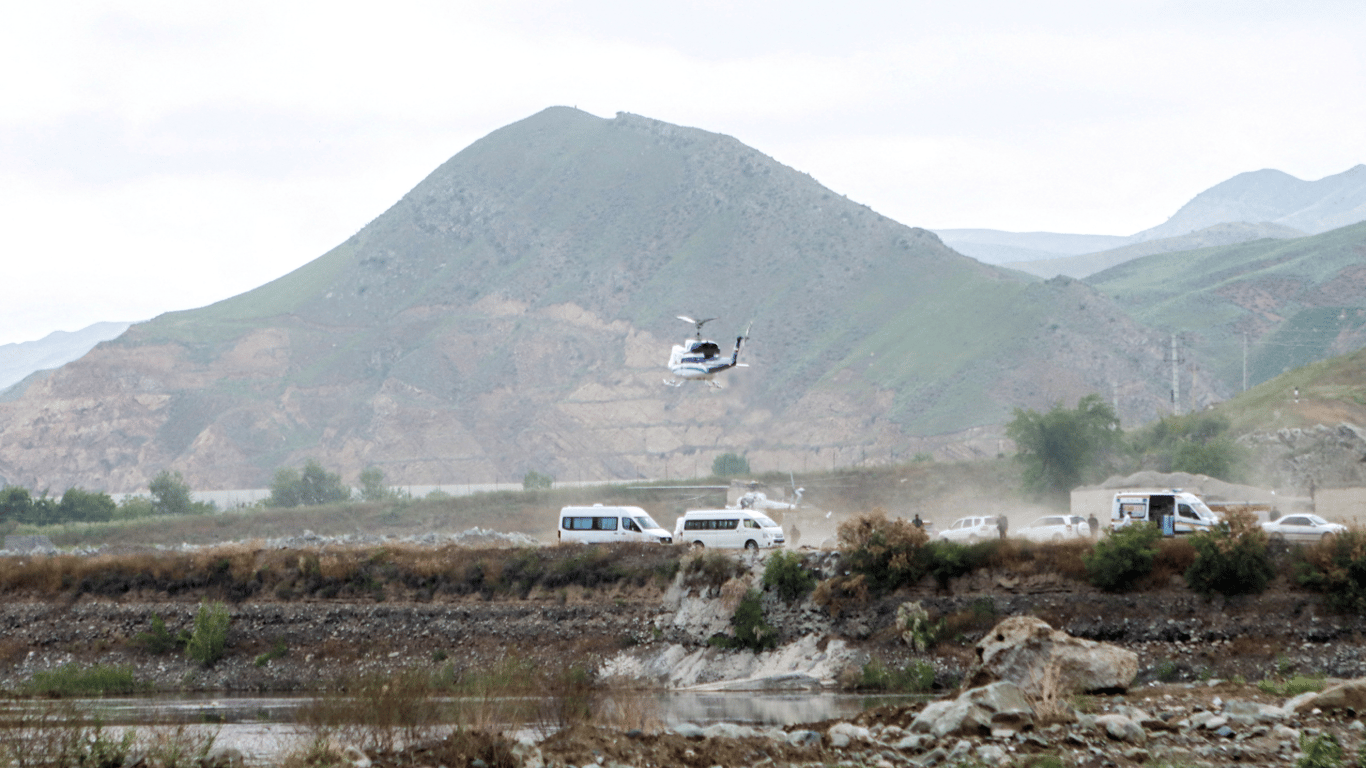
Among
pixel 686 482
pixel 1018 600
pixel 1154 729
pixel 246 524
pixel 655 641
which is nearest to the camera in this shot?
pixel 1154 729

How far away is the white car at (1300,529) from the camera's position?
41.8 metres

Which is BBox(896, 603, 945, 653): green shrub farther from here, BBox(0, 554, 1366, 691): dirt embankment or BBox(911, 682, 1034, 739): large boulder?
BBox(911, 682, 1034, 739): large boulder

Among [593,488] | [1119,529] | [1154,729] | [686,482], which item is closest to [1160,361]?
[686,482]

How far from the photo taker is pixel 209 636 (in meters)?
46.2

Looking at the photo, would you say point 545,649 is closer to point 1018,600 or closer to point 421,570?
point 421,570

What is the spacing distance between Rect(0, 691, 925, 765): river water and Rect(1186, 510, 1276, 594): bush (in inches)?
426

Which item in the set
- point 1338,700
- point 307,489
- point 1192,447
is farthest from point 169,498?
point 1338,700

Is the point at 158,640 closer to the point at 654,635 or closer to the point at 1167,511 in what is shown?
the point at 654,635

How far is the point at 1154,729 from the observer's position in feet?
71.7

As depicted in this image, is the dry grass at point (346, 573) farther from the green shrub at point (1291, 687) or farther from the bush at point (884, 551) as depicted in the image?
the green shrub at point (1291, 687)

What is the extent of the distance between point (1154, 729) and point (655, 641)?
24.4 m

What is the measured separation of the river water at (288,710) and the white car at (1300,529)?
15.6 meters

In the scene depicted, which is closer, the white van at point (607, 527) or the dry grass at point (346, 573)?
the dry grass at point (346, 573)

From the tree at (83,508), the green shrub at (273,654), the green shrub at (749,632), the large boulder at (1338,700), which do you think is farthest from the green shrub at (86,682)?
the tree at (83,508)
